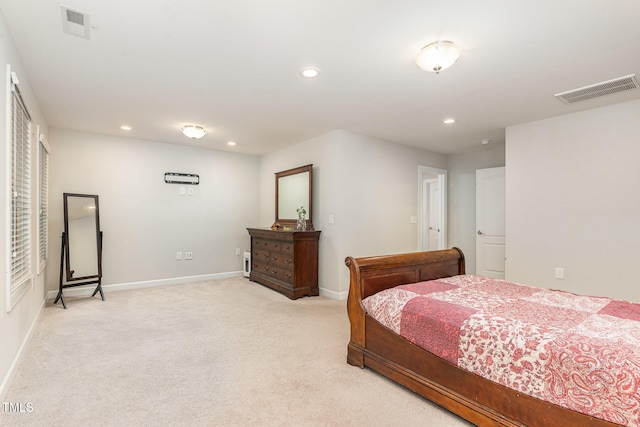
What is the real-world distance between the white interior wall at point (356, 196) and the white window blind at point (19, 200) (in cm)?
335

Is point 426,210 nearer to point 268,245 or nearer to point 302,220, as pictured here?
point 302,220

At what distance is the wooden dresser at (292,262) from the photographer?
4645 millimetres

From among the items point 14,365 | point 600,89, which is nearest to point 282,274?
point 14,365

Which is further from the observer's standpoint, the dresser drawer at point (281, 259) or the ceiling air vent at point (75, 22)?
the dresser drawer at point (281, 259)

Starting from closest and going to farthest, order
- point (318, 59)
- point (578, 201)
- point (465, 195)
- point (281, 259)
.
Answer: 1. point (318, 59)
2. point (578, 201)
3. point (281, 259)
4. point (465, 195)

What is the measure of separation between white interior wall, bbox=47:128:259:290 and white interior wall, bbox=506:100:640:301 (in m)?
4.56

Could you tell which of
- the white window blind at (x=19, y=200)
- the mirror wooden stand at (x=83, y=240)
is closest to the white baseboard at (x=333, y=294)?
the mirror wooden stand at (x=83, y=240)

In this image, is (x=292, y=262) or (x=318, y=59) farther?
(x=292, y=262)

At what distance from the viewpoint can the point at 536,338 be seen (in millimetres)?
1585

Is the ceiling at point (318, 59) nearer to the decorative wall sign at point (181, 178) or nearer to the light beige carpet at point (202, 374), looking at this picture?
the decorative wall sign at point (181, 178)

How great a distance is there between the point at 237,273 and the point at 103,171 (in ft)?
9.21

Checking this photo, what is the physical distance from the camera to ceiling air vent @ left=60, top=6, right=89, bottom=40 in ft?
6.61

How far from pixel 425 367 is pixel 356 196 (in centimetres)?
311

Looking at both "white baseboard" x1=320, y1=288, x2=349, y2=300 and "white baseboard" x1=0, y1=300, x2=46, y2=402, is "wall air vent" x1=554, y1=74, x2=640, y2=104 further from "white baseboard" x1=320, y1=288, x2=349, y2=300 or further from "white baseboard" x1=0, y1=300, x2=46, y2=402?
"white baseboard" x1=0, y1=300, x2=46, y2=402
